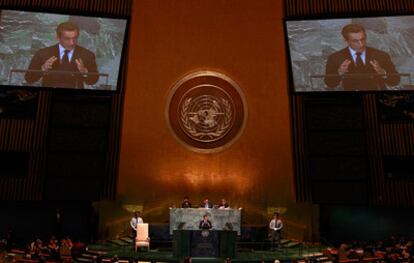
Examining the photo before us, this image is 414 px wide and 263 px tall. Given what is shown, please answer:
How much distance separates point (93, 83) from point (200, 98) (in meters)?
3.66

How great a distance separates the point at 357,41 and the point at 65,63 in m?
9.63

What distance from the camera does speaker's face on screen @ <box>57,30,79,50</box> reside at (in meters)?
14.8

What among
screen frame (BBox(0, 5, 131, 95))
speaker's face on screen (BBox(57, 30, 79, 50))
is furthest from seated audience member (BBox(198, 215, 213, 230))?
speaker's face on screen (BBox(57, 30, 79, 50))

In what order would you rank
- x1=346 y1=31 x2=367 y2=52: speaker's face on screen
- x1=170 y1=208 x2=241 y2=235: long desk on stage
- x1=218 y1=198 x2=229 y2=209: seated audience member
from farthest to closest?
1. x1=346 y1=31 x2=367 y2=52: speaker's face on screen
2. x1=218 y1=198 x2=229 y2=209: seated audience member
3. x1=170 y1=208 x2=241 y2=235: long desk on stage

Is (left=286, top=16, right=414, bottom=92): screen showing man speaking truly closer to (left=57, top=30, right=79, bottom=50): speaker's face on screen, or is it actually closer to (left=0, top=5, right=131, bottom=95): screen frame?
(left=0, top=5, right=131, bottom=95): screen frame

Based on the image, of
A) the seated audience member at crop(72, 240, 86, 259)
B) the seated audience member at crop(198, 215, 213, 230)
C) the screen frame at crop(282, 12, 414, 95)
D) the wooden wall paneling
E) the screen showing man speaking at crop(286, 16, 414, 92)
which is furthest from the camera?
the wooden wall paneling

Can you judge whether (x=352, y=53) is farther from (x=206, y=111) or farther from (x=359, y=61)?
(x=206, y=111)

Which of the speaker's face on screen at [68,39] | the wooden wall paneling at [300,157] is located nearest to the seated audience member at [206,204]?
the wooden wall paneling at [300,157]

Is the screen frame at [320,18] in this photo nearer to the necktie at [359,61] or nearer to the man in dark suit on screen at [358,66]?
the man in dark suit on screen at [358,66]

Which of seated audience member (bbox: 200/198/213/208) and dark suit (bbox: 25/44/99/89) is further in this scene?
dark suit (bbox: 25/44/99/89)

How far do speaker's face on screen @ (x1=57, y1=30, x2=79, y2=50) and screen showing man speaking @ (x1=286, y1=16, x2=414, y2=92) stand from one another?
281 inches

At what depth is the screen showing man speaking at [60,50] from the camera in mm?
14398

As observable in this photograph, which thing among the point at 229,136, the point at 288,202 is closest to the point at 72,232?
the point at 229,136

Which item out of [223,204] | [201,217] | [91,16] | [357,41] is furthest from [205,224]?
[91,16]
